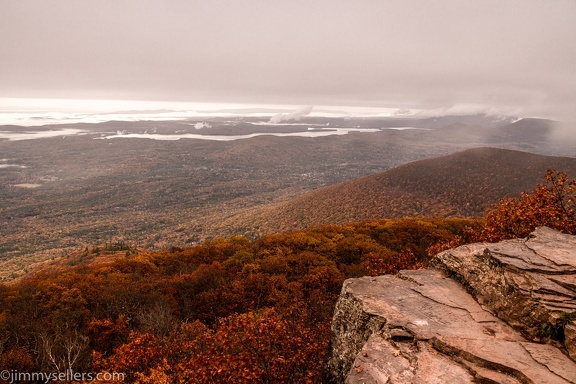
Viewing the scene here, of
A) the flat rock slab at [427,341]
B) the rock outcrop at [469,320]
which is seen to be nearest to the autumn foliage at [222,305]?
the flat rock slab at [427,341]

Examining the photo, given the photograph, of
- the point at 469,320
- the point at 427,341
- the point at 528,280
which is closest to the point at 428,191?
the point at 528,280

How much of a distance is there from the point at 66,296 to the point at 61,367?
15.3 meters

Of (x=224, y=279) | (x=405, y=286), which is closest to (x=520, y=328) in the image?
(x=405, y=286)

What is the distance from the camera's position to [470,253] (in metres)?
15.4

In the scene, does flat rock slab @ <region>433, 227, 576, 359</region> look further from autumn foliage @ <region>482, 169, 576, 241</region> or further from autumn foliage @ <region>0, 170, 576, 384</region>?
autumn foliage @ <region>0, 170, 576, 384</region>

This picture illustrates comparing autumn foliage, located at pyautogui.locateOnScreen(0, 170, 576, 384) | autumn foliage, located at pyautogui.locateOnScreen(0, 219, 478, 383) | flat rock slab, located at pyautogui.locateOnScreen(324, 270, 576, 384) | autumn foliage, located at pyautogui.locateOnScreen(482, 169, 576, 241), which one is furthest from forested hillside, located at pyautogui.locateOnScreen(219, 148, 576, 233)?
flat rock slab, located at pyautogui.locateOnScreen(324, 270, 576, 384)

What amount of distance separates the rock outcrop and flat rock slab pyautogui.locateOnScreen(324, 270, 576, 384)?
3 cm

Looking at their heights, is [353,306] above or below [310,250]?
above

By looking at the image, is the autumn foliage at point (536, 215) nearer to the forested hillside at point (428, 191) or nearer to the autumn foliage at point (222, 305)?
the autumn foliage at point (222, 305)

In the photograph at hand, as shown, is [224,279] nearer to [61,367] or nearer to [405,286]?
[61,367]

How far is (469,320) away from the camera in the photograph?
1187cm

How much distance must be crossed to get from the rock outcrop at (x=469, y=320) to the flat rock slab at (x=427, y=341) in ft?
0.10

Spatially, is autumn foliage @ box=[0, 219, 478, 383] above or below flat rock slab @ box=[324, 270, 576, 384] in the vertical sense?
below

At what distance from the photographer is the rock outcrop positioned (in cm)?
923
